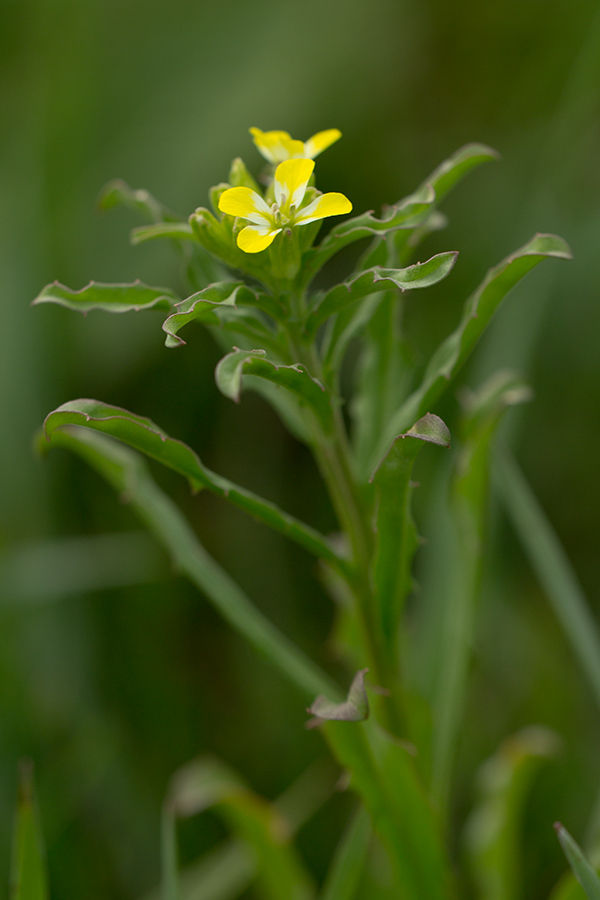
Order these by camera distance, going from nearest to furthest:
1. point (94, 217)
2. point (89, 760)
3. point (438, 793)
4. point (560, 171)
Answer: point (438, 793) < point (89, 760) < point (560, 171) < point (94, 217)

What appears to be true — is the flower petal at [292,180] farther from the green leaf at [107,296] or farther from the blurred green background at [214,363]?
the blurred green background at [214,363]

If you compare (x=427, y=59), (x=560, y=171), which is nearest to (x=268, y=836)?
(x=560, y=171)

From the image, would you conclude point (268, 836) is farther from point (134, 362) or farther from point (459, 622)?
point (134, 362)

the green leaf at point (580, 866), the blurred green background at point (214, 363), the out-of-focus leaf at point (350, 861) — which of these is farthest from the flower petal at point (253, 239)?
the blurred green background at point (214, 363)

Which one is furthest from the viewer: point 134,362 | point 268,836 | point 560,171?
point 134,362

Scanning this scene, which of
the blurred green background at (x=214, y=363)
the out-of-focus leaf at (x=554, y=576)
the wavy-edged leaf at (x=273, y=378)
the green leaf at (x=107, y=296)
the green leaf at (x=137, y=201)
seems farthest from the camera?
the blurred green background at (x=214, y=363)

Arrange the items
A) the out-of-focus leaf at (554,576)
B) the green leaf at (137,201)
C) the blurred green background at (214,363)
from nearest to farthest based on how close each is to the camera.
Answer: the green leaf at (137,201), the out-of-focus leaf at (554,576), the blurred green background at (214,363)

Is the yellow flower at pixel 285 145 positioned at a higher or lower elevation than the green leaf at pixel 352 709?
higher
